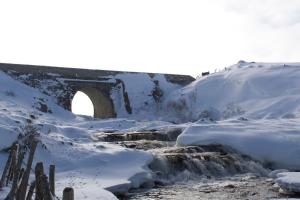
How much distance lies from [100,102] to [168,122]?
424 inches

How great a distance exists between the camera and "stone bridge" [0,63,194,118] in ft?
113

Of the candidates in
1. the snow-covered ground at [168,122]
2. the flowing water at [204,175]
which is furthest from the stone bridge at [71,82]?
the flowing water at [204,175]

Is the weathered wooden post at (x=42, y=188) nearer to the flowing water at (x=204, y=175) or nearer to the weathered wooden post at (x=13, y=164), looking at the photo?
the weathered wooden post at (x=13, y=164)

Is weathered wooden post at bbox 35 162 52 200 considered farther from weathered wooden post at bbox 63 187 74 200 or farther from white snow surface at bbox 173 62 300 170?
white snow surface at bbox 173 62 300 170

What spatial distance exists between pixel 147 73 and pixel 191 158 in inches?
1009

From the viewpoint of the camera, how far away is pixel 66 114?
105 ft

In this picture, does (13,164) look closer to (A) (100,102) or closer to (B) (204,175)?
(B) (204,175)

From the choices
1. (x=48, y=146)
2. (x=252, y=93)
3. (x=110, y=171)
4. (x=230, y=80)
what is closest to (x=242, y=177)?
(x=110, y=171)

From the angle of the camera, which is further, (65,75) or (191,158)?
(65,75)

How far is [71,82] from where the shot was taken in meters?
36.4

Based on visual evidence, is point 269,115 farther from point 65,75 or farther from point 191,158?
point 65,75

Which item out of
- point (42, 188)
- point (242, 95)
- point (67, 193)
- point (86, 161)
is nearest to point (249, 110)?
point (242, 95)

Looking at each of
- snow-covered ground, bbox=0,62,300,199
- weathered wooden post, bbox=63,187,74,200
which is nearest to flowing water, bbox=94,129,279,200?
snow-covered ground, bbox=0,62,300,199

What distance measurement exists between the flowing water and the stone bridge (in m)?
17.2
